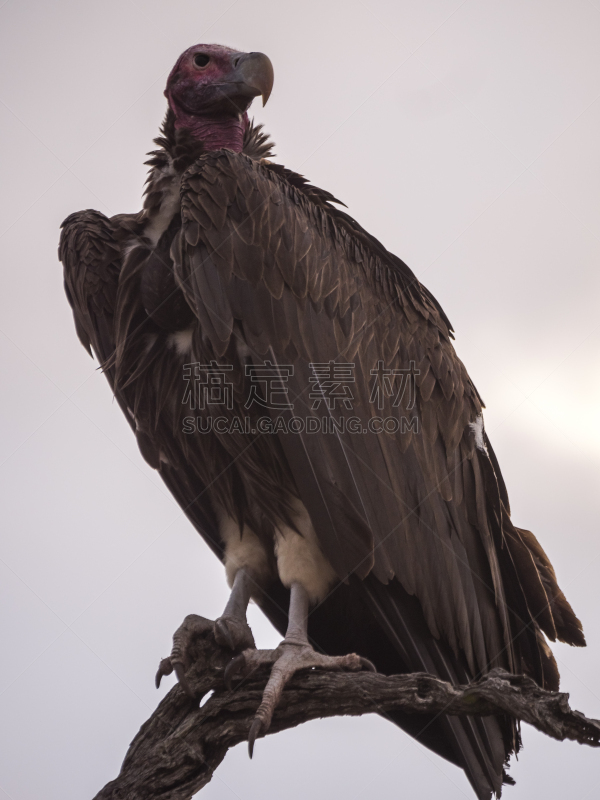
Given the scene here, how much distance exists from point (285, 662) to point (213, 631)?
43 cm

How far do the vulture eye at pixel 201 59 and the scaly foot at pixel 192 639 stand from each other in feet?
9.49

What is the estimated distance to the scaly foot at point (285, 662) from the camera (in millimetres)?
3143

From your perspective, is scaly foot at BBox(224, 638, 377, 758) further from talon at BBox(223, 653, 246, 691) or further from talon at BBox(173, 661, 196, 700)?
talon at BBox(173, 661, 196, 700)

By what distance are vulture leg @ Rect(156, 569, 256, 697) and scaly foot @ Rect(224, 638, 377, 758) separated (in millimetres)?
187

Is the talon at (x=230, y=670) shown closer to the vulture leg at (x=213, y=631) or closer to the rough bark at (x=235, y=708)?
the rough bark at (x=235, y=708)

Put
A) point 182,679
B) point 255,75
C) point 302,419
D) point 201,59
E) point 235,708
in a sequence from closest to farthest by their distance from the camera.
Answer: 1. point 235,708
2. point 182,679
3. point 302,419
4. point 255,75
5. point 201,59

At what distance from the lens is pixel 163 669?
11.1 ft

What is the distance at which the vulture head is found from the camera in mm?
4141

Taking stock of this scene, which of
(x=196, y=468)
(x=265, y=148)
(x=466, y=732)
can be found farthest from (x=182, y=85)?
(x=466, y=732)

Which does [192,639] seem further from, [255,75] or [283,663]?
[255,75]

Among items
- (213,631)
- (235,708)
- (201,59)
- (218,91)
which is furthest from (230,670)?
(201,59)

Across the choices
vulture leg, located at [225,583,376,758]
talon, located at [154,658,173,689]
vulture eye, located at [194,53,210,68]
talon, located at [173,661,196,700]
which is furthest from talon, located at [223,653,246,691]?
vulture eye, located at [194,53,210,68]

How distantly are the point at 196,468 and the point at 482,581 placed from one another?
1513 millimetres

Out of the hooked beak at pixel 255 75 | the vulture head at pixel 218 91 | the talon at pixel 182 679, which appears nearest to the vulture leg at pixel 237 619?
the talon at pixel 182 679
